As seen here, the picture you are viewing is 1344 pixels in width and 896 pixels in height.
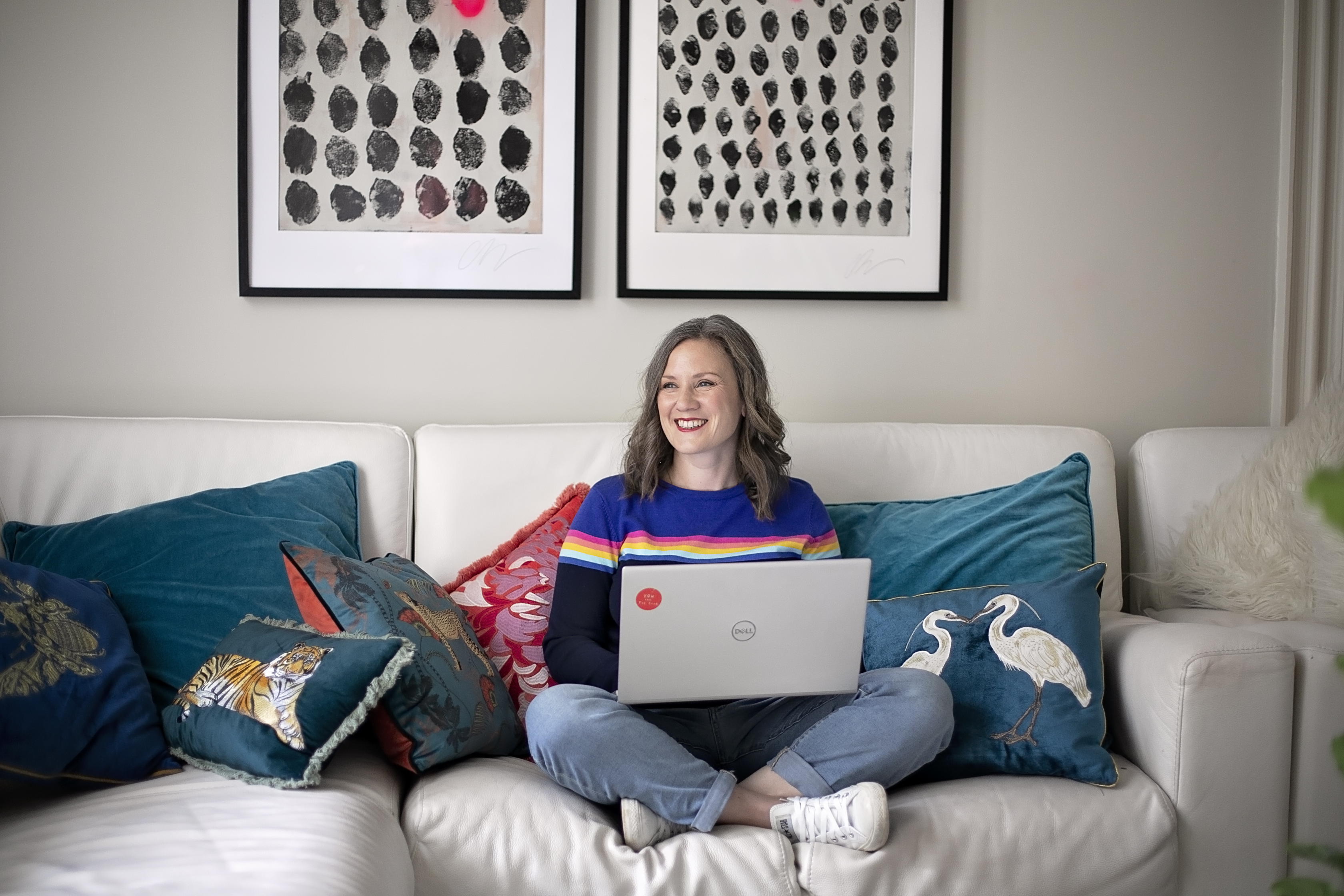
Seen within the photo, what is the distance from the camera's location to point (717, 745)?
153 cm

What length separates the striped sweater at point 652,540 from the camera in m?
1.67

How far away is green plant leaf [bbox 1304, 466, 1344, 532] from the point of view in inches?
13.2

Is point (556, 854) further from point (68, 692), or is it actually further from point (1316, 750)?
point (1316, 750)

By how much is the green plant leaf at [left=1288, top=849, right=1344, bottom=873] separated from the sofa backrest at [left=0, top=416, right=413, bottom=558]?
1.73 metres

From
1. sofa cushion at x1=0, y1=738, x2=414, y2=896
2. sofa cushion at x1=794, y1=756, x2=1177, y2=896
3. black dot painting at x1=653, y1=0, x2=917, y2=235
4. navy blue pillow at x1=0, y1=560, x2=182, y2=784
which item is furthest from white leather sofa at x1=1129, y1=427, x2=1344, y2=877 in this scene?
navy blue pillow at x1=0, y1=560, x2=182, y2=784

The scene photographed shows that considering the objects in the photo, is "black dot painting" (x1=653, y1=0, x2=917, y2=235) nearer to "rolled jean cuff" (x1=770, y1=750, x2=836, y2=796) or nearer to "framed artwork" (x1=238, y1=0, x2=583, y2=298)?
"framed artwork" (x1=238, y1=0, x2=583, y2=298)

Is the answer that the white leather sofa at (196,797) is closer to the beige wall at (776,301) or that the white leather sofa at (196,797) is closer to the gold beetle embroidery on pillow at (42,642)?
the gold beetle embroidery on pillow at (42,642)

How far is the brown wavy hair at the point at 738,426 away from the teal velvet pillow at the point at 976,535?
0.61ft

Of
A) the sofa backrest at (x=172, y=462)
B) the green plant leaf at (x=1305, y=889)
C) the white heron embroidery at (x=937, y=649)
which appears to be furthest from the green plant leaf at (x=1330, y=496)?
the sofa backrest at (x=172, y=462)

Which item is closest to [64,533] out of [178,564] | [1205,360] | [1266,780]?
[178,564]

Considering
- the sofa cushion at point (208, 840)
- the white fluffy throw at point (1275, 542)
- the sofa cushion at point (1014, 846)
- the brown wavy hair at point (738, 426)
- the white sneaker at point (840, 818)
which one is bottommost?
the sofa cushion at point (1014, 846)

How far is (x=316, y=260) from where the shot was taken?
216 centimetres

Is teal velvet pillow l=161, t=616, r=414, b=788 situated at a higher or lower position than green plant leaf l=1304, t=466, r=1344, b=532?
lower
